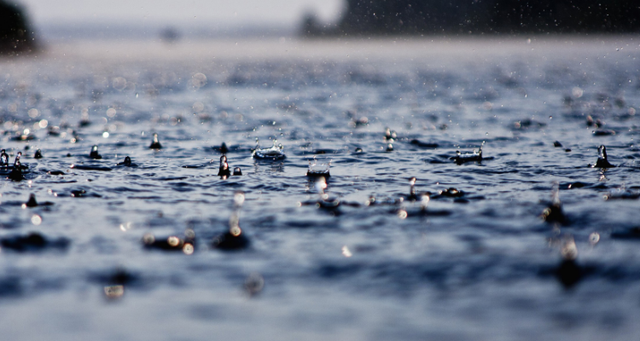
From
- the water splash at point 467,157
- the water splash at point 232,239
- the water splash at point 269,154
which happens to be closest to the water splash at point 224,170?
the water splash at point 269,154

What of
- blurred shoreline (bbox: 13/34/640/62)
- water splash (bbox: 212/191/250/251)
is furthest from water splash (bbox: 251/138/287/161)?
blurred shoreline (bbox: 13/34/640/62)

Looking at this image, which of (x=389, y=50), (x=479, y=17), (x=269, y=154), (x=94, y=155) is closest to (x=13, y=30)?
(x=389, y=50)

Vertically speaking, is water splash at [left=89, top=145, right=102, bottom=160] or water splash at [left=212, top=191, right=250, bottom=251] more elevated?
water splash at [left=89, top=145, right=102, bottom=160]

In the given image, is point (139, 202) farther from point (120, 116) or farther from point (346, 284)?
point (120, 116)

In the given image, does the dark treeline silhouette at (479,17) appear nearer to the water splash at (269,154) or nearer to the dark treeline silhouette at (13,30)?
the dark treeline silhouette at (13,30)

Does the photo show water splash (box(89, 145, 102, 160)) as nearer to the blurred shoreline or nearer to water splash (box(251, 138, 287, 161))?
water splash (box(251, 138, 287, 161))
